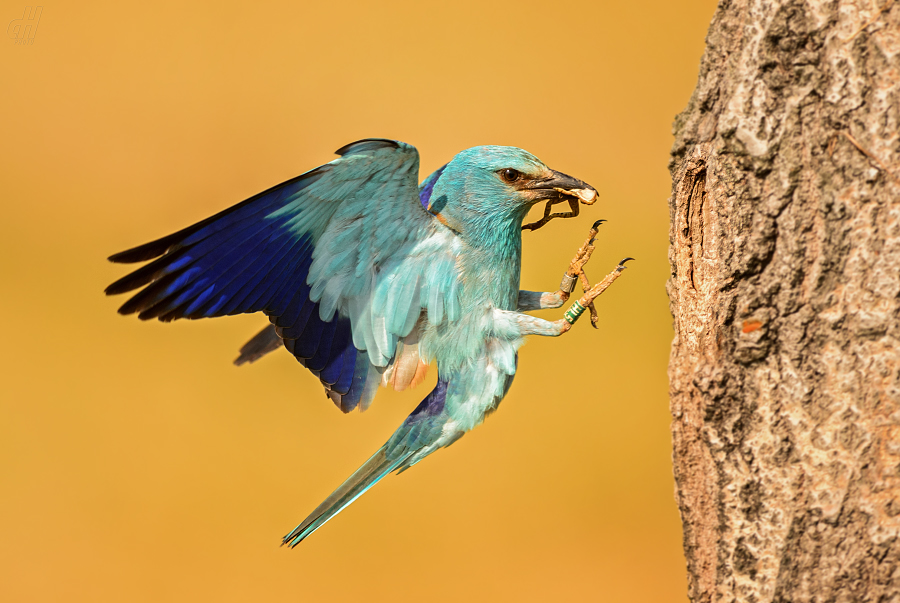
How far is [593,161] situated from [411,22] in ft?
13.2

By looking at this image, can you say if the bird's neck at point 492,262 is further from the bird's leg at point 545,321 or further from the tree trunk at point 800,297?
the tree trunk at point 800,297

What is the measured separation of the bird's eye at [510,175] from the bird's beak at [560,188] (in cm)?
6

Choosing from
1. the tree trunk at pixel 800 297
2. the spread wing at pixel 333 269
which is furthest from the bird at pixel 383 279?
the tree trunk at pixel 800 297

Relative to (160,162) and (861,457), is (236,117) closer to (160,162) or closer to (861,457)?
(160,162)

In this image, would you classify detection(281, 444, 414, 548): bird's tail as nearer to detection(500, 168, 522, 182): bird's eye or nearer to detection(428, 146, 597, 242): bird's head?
detection(428, 146, 597, 242): bird's head

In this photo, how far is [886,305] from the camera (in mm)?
1881

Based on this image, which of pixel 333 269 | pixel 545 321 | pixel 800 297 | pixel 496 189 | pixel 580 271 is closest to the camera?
pixel 800 297

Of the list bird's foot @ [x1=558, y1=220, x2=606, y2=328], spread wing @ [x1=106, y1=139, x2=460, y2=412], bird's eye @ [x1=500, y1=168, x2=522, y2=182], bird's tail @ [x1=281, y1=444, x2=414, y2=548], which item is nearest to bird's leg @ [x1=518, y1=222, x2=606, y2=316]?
bird's foot @ [x1=558, y1=220, x2=606, y2=328]

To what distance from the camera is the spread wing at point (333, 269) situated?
2.77 meters

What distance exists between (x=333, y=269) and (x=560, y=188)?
112cm

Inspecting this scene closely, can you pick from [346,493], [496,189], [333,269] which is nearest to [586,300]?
[496,189]

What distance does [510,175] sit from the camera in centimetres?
346

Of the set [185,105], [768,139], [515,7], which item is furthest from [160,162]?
[768,139]

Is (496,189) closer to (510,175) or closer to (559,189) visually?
(510,175)
